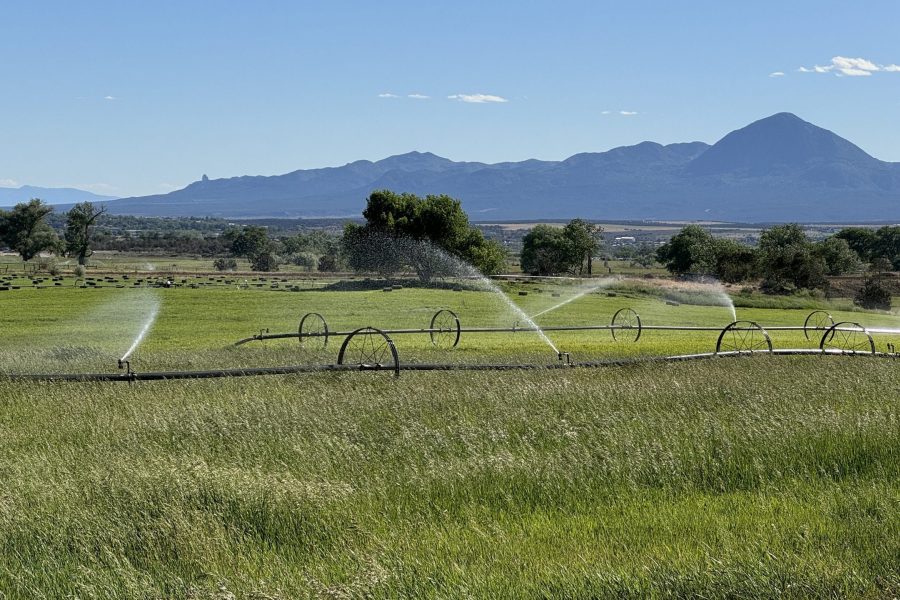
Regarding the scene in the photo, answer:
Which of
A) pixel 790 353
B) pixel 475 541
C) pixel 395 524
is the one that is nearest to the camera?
pixel 475 541

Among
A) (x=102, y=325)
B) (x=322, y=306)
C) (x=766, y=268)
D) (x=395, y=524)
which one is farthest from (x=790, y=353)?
(x=766, y=268)

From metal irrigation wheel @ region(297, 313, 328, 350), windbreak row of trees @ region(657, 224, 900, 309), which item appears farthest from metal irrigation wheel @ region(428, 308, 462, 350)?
windbreak row of trees @ region(657, 224, 900, 309)

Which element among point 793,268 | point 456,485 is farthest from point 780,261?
point 456,485

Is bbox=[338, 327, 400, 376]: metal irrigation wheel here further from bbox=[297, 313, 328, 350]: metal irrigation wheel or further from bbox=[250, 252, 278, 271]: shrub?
bbox=[250, 252, 278, 271]: shrub

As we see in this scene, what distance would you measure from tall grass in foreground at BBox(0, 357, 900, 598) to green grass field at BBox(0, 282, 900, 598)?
0.12 ft

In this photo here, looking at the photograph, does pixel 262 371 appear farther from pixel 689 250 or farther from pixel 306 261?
pixel 306 261

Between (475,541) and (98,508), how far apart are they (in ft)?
14.5

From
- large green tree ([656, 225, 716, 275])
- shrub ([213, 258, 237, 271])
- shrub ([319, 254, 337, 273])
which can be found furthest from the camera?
shrub ([319, 254, 337, 273])

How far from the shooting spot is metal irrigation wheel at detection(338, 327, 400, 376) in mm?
20844

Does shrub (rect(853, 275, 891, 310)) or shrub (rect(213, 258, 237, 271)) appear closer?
shrub (rect(853, 275, 891, 310))

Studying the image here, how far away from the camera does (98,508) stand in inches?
433

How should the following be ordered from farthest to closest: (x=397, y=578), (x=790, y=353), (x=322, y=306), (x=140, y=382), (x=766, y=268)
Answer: (x=766, y=268)
(x=322, y=306)
(x=790, y=353)
(x=140, y=382)
(x=397, y=578)

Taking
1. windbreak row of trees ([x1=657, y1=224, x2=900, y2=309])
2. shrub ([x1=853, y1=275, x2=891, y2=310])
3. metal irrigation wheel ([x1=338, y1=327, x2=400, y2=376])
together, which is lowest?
shrub ([x1=853, y1=275, x2=891, y2=310])

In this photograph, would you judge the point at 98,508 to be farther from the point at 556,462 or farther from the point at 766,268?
the point at 766,268
